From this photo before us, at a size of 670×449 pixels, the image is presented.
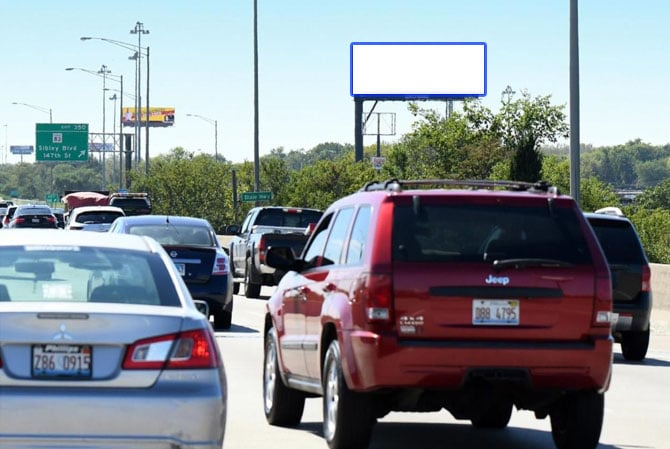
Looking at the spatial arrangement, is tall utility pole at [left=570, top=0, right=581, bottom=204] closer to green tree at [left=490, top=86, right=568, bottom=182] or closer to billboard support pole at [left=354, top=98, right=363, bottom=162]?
green tree at [left=490, top=86, right=568, bottom=182]

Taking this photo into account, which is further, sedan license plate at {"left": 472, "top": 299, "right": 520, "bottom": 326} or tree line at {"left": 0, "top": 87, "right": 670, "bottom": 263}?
tree line at {"left": 0, "top": 87, "right": 670, "bottom": 263}

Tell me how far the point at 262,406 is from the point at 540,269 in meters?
4.20

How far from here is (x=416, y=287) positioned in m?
10.1

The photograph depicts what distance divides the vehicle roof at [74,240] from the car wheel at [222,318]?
13887mm

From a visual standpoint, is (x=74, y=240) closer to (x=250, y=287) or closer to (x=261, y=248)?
(x=261, y=248)

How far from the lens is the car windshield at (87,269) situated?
29.4 ft

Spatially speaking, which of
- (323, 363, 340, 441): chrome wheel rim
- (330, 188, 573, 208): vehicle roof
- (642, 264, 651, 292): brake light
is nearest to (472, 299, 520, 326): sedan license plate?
(330, 188, 573, 208): vehicle roof

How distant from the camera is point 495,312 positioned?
10.2 meters

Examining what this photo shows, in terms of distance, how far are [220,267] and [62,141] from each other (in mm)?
100248

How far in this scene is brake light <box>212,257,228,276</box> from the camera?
23.2 meters

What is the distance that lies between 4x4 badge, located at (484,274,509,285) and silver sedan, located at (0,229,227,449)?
7.54 ft

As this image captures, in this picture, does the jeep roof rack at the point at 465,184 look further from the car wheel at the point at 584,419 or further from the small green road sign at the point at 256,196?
the small green road sign at the point at 256,196

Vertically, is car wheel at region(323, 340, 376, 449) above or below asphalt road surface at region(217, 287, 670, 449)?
above

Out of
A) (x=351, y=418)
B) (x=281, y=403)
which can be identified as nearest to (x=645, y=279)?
(x=281, y=403)
